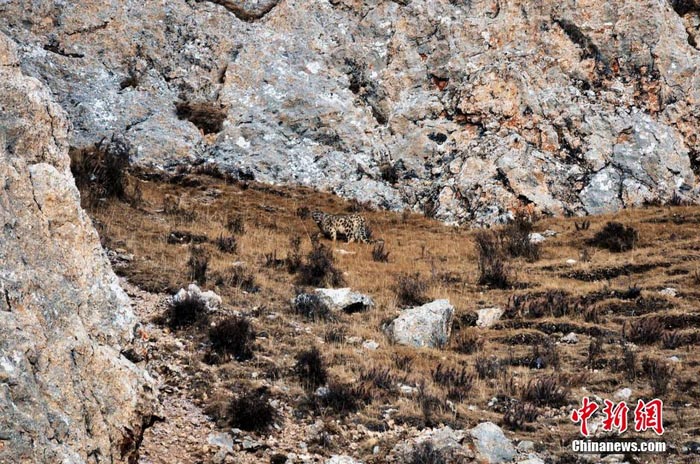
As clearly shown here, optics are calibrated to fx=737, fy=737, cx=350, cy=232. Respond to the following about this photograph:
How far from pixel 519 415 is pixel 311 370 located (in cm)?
279

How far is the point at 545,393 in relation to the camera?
998cm

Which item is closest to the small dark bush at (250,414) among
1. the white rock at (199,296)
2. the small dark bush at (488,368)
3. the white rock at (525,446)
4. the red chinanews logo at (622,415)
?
the white rock at (525,446)

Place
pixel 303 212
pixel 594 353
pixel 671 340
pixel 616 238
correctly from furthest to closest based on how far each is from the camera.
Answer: pixel 303 212 < pixel 616 238 < pixel 671 340 < pixel 594 353

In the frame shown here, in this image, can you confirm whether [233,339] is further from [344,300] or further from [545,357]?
[545,357]

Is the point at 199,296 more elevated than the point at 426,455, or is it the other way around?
the point at 199,296

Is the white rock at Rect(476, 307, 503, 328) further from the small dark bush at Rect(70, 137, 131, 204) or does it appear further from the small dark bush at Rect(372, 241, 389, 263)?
the small dark bush at Rect(70, 137, 131, 204)

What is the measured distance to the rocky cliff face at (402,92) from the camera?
23453 mm

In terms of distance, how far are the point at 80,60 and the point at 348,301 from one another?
15.8m

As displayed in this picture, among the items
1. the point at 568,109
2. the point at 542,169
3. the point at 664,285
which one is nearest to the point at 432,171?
the point at 542,169

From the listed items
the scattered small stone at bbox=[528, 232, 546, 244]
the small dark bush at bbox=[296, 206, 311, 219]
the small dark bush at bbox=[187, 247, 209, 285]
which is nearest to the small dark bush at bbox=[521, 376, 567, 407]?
the small dark bush at bbox=[187, 247, 209, 285]

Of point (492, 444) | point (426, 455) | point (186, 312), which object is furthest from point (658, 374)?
point (186, 312)

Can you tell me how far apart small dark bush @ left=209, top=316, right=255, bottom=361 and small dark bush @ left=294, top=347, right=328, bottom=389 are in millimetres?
737

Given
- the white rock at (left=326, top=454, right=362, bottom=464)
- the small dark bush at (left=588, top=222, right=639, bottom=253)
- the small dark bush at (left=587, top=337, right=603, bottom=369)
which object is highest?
the small dark bush at (left=588, top=222, right=639, bottom=253)

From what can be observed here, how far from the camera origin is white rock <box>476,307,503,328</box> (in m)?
13.7
